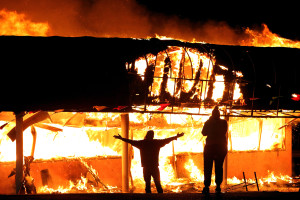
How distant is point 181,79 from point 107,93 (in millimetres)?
2260

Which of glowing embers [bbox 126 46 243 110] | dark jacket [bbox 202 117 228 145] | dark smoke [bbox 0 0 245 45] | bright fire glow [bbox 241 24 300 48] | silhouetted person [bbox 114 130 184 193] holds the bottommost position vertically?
silhouetted person [bbox 114 130 184 193]

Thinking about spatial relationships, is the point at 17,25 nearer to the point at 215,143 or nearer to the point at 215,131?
the point at 215,131

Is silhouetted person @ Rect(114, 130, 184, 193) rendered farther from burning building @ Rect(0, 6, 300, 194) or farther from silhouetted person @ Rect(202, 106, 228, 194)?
silhouetted person @ Rect(202, 106, 228, 194)

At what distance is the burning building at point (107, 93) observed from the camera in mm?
8992

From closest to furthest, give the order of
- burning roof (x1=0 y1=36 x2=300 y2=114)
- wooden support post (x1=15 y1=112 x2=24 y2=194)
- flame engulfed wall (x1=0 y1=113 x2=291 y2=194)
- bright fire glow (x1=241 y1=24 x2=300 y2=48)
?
1. wooden support post (x1=15 y1=112 x2=24 y2=194)
2. burning roof (x1=0 y1=36 x2=300 y2=114)
3. flame engulfed wall (x1=0 y1=113 x2=291 y2=194)
4. bright fire glow (x1=241 y1=24 x2=300 y2=48)

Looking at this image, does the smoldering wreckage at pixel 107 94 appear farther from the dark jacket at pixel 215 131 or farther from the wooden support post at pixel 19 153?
the dark jacket at pixel 215 131

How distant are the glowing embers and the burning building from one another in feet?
0.10

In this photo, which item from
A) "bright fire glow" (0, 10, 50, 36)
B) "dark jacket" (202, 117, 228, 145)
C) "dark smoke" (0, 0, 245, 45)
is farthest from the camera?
"dark smoke" (0, 0, 245, 45)

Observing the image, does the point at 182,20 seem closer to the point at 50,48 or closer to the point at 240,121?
the point at 240,121

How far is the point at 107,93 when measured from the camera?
9.15m

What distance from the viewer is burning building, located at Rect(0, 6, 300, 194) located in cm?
899

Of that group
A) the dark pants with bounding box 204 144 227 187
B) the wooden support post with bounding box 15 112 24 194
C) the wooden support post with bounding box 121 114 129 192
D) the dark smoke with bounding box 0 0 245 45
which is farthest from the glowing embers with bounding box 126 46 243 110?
the dark smoke with bounding box 0 0 245 45

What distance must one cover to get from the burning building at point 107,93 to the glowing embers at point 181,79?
3 centimetres

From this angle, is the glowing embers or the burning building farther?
the glowing embers
